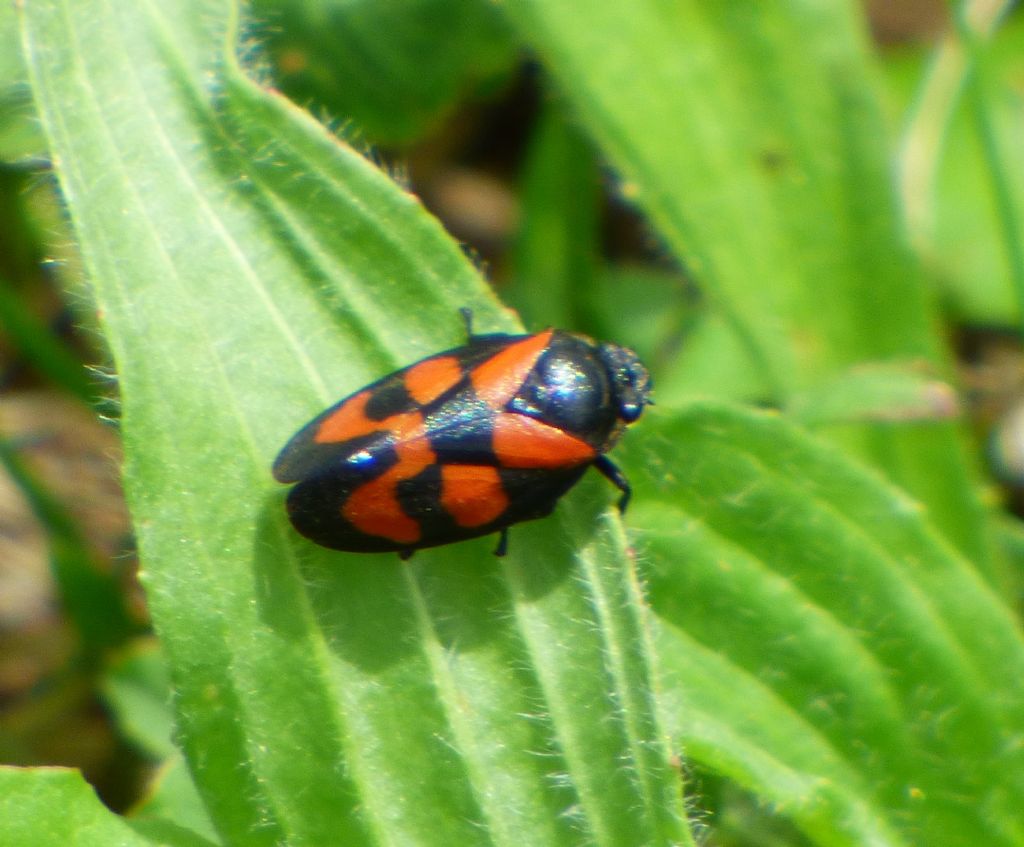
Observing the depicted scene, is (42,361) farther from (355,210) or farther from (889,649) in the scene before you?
(889,649)

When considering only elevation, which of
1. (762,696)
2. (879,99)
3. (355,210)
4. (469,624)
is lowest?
(762,696)

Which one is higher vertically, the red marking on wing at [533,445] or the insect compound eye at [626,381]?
the insect compound eye at [626,381]

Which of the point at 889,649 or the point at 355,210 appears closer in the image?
the point at 355,210

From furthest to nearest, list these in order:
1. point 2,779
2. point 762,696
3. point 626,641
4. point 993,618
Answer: point 993,618 < point 762,696 < point 626,641 < point 2,779

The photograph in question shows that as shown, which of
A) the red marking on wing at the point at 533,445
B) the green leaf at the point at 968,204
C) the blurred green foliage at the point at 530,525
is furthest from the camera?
the green leaf at the point at 968,204

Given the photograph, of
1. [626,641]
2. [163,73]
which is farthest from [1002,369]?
[163,73]

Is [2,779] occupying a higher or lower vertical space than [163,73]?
lower

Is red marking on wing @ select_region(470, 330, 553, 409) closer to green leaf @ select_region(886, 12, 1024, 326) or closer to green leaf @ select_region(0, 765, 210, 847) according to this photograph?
green leaf @ select_region(0, 765, 210, 847)

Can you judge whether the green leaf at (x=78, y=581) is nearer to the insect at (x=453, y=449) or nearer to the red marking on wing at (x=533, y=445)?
the insect at (x=453, y=449)

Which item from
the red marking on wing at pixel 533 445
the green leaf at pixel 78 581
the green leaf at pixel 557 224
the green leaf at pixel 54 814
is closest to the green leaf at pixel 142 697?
the green leaf at pixel 78 581
